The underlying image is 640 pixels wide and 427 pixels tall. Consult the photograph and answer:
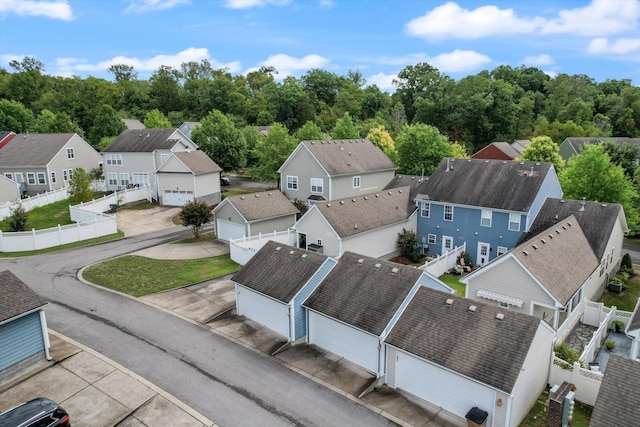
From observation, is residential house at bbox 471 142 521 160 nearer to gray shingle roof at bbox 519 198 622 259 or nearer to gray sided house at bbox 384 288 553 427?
gray shingle roof at bbox 519 198 622 259

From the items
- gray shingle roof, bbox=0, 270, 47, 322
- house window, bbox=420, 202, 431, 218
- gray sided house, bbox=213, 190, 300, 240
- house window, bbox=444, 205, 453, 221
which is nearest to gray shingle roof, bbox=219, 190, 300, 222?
gray sided house, bbox=213, 190, 300, 240

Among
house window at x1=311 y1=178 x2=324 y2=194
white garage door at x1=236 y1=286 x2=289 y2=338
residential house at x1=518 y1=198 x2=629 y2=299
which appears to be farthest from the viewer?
house window at x1=311 y1=178 x2=324 y2=194

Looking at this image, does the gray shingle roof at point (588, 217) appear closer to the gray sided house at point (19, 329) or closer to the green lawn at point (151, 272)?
the green lawn at point (151, 272)

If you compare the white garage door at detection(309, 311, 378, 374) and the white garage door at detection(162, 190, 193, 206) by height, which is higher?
the white garage door at detection(162, 190, 193, 206)

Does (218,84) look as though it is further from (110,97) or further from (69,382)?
(69,382)

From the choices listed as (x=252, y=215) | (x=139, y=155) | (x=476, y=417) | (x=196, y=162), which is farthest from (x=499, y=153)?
(x=476, y=417)

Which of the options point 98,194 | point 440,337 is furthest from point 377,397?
point 98,194

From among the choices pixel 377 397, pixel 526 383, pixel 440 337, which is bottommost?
pixel 377 397
